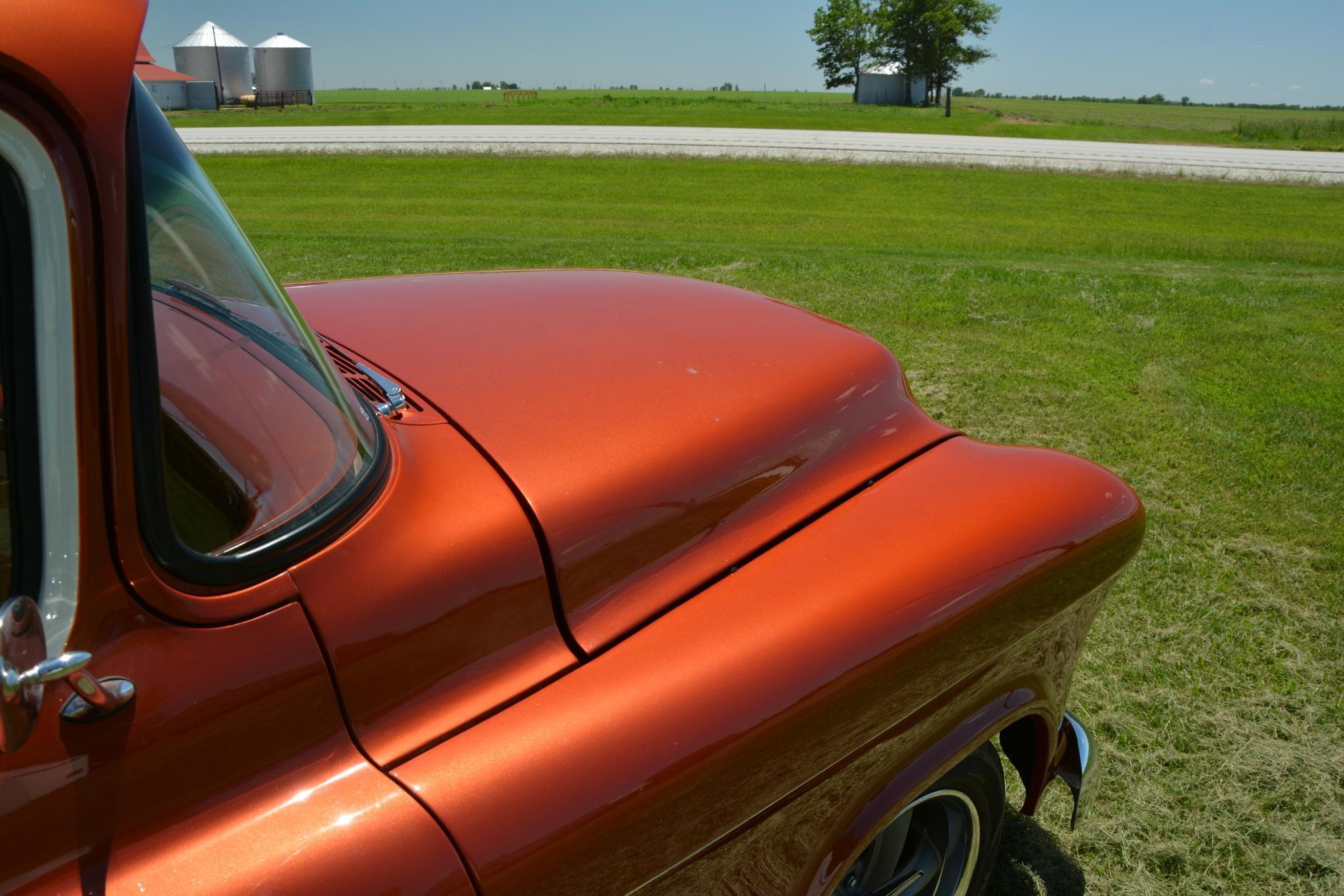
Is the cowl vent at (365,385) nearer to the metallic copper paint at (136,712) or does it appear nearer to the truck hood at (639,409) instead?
the truck hood at (639,409)

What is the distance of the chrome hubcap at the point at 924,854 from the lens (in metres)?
2.08

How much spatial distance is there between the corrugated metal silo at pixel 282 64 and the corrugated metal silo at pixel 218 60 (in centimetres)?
99

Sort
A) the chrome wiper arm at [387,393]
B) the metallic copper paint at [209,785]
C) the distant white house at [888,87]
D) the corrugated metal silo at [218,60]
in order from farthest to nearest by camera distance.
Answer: the distant white house at [888,87] < the corrugated metal silo at [218,60] < the chrome wiper arm at [387,393] < the metallic copper paint at [209,785]

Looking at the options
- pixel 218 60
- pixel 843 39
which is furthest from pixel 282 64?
pixel 843 39

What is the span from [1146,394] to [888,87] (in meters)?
66.0

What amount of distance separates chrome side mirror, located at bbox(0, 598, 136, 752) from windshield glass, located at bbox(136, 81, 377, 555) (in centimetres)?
21

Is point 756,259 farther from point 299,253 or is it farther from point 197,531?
point 197,531

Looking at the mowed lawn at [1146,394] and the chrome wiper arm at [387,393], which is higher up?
the chrome wiper arm at [387,393]

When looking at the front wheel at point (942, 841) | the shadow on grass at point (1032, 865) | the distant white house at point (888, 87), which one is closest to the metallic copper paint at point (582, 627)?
the front wheel at point (942, 841)

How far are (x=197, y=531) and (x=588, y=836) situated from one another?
2.04 ft

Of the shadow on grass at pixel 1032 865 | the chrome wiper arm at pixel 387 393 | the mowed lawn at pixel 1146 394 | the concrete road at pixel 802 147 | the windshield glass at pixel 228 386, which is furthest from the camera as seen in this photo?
the concrete road at pixel 802 147

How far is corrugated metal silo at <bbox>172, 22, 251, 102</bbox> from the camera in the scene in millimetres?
57406

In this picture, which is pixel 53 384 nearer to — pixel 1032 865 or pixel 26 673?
pixel 26 673

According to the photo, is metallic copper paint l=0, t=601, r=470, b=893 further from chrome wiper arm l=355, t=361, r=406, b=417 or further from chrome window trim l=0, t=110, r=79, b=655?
chrome wiper arm l=355, t=361, r=406, b=417
